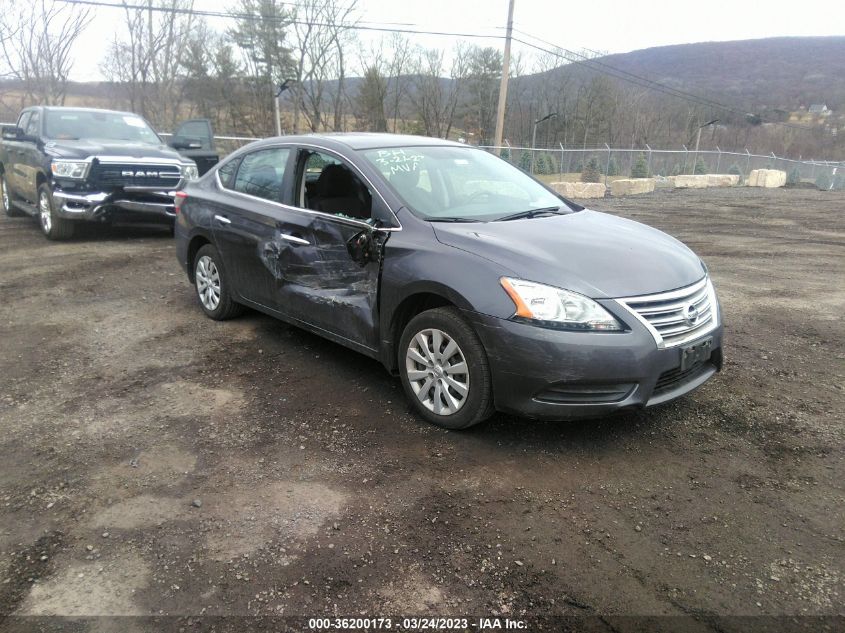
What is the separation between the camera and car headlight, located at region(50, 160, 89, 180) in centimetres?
873

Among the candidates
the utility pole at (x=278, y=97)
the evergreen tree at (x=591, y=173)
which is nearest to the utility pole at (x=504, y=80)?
the evergreen tree at (x=591, y=173)

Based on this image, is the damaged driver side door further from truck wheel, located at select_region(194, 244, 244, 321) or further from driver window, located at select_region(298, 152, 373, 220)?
truck wheel, located at select_region(194, 244, 244, 321)

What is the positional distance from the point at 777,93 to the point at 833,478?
12707 centimetres

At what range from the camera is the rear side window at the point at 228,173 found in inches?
210

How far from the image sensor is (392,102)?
57.8m

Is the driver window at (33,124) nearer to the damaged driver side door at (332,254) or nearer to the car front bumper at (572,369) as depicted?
the damaged driver side door at (332,254)

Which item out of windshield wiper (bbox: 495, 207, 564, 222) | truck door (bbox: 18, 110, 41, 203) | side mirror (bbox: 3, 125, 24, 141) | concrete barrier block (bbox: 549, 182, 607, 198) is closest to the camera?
windshield wiper (bbox: 495, 207, 564, 222)

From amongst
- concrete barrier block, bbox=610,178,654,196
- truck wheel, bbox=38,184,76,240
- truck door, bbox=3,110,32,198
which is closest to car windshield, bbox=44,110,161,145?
truck door, bbox=3,110,32,198

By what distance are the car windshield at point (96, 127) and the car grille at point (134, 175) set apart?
1.23 metres

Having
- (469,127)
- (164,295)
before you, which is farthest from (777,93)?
(164,295)

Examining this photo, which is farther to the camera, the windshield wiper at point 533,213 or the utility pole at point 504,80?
the utility pole at point 504,80

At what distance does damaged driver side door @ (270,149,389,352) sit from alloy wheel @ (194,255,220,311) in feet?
3.77

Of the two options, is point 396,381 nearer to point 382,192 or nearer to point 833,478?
point 382,192

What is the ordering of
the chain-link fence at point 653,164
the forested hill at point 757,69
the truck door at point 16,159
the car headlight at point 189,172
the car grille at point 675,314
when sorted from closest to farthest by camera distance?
the car grille at point 675,314
the car headlight at point 189,172
the truck door at point 16,159
the chain-link fence at point 653,164
the forested hill at point 757,69
